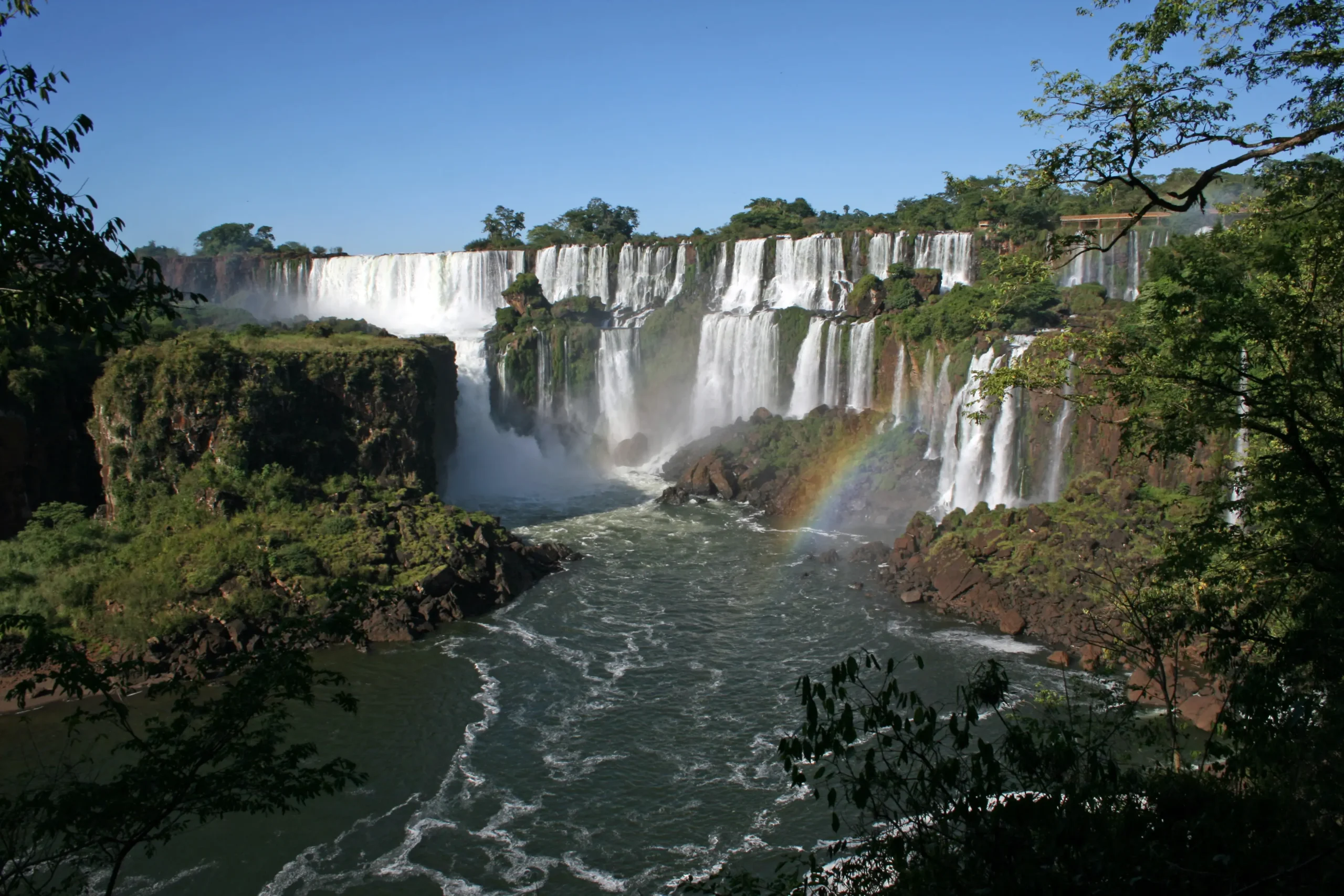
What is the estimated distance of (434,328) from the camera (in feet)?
154

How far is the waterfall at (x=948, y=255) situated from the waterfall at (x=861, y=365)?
286 inches

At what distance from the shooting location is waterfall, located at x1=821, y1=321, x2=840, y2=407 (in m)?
35.2

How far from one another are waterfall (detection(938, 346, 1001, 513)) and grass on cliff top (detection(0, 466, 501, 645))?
1336 centimetres

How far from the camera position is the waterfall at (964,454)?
27.9 meters

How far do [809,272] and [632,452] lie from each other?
1129 centimetres

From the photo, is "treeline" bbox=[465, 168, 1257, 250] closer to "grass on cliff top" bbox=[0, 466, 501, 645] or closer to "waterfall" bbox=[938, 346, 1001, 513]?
"waterfall" bbox=[938, 346, 1001, 513]

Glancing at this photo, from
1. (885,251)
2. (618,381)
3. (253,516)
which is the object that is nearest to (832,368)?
(885,251)

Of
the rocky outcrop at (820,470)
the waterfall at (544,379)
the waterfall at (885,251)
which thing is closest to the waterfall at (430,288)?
the waterfall at (544,379)

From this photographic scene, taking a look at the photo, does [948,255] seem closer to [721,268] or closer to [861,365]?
[861,365]

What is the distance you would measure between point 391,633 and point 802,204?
44.9 m

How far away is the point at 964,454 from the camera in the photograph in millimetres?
28609

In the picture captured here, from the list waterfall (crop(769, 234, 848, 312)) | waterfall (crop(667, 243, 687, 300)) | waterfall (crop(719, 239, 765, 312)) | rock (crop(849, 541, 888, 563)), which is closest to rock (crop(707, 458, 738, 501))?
rock (crop(849, 541, 888, 563))

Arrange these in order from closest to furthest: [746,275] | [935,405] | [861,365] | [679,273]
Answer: [935,405]
[861,365]
[746,275]
[679,273]

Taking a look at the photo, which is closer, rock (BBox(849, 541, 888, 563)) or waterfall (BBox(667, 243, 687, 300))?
rock (BBox(849, 541, 888, 563))
